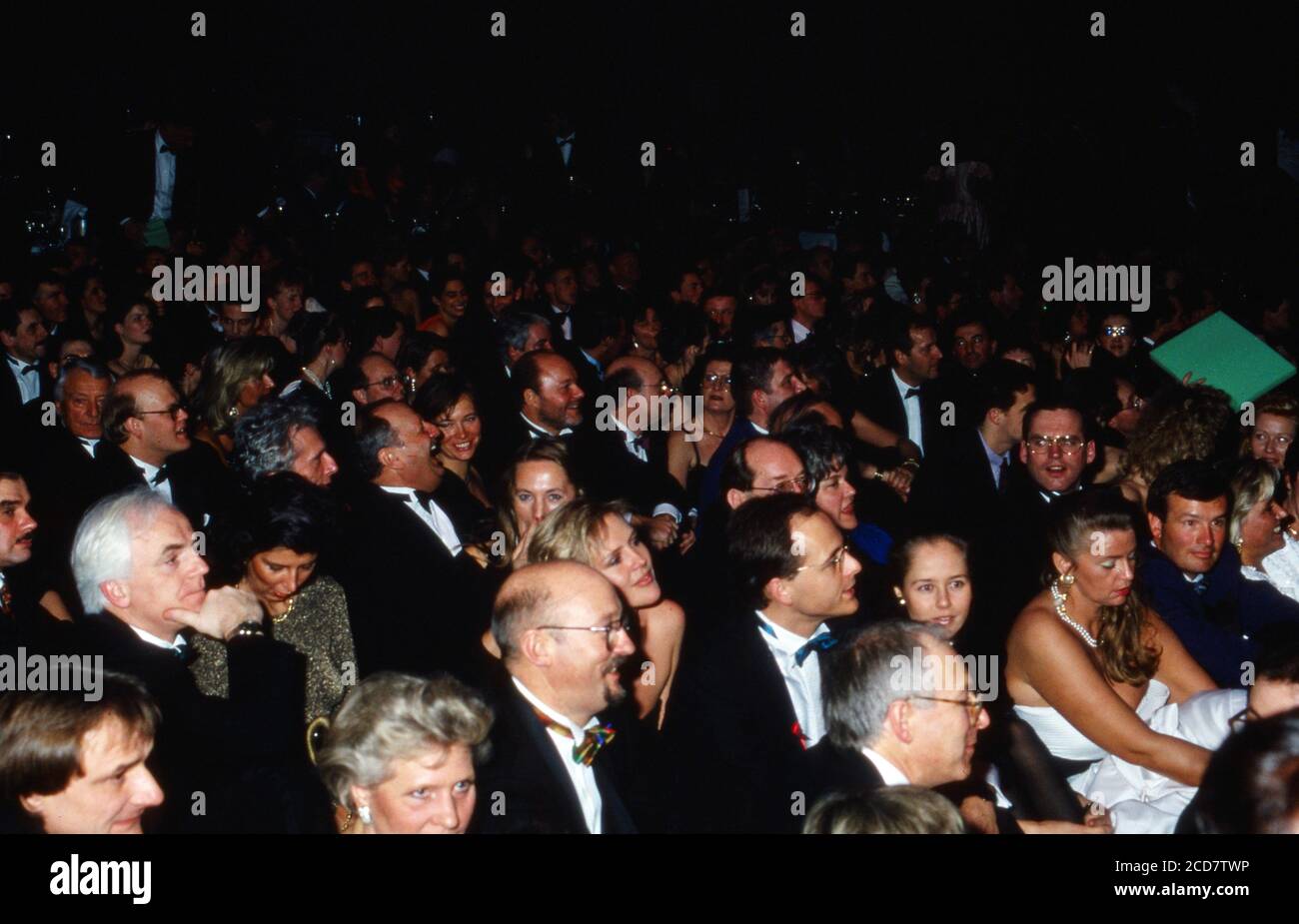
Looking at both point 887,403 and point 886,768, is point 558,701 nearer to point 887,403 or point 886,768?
point 886,768

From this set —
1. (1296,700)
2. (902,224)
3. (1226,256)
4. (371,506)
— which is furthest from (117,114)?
(1296,700)

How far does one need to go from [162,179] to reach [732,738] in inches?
360

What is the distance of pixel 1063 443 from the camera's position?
202 inches

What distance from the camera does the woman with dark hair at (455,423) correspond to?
5.23 m

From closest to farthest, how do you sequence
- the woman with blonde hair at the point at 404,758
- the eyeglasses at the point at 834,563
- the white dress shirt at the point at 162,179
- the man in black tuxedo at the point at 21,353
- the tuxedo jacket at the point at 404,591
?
1. the woman with blonde hair at the point at 404,758
2. the eyeglasses at the point at 834,563
3. the tuxedo jacket at the point at 404,591
4. the man in black tuxedo at the point at 21,353
5. the white dress shirt at the point at 162,179

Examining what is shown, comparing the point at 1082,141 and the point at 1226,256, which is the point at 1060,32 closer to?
the point at 1082,141

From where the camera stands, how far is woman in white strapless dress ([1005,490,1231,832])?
3426 millimetres

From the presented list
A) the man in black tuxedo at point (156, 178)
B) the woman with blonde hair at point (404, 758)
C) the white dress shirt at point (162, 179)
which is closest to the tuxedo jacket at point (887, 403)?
the woman with blonde hair at point (404, 758)

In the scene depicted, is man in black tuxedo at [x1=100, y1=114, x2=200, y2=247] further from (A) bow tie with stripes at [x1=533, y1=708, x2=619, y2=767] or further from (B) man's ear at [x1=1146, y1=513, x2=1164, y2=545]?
(A) bow tie with stripes at [x1=533, y1=708, x2=619, y2=767]

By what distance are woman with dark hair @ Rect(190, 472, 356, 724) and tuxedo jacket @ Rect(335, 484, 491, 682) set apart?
0.55 feet

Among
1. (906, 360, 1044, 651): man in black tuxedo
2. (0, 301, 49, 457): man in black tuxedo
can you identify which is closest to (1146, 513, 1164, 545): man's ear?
(906, 360, 1044, 651): man in black tuxedo

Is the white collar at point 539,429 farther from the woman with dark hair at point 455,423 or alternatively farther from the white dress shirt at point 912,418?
the white dress shirt at point 912,418

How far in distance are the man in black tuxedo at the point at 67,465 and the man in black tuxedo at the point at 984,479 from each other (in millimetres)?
3058

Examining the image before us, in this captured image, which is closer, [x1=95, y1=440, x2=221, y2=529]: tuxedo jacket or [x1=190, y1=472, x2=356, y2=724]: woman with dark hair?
[x1=190, y1=472, x2=356, y2=724]: woman with dark hair
